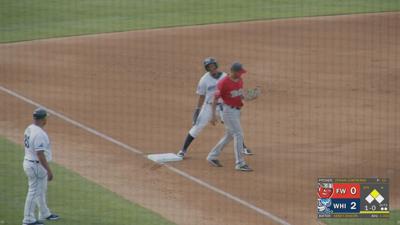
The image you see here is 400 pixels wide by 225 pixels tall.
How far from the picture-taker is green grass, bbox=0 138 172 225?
1328 centimetres

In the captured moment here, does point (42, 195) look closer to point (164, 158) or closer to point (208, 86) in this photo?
point (164, 158)

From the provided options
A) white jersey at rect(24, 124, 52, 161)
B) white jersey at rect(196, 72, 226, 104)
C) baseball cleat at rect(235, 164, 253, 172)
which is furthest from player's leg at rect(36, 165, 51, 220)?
white jersey at rect(196, 72, 226, 104)

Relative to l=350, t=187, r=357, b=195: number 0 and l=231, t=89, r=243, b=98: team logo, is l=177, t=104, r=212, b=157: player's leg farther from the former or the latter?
l=350, t=187, r=357, b=195: number 0

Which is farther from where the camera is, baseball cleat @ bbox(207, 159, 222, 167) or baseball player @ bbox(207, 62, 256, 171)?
baseball cleat @ bbox(207, 159, 222, 167)

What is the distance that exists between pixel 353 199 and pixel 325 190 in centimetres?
51

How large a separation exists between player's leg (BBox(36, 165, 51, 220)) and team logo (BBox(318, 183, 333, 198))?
13.9ft

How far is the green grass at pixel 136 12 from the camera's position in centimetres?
2809

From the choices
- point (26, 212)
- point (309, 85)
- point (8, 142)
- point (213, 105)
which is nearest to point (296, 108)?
point (309, 85)

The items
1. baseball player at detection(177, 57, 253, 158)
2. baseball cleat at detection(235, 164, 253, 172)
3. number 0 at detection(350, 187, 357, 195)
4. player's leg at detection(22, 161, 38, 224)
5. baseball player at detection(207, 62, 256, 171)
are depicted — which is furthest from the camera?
baseball player at detection(177, 57, 253, 158)

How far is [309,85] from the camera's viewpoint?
22.2 meters

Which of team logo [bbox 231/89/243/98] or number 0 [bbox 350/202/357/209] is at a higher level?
team logo [bbox 231/89/243/98]

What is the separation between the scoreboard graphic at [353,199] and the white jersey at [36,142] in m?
4.21

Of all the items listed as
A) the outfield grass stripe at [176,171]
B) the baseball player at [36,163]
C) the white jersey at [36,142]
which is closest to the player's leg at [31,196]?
the baseball player at [36,163]

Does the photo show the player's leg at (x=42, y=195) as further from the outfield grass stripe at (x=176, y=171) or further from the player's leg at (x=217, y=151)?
the player's leg at (x=217, y=151)
